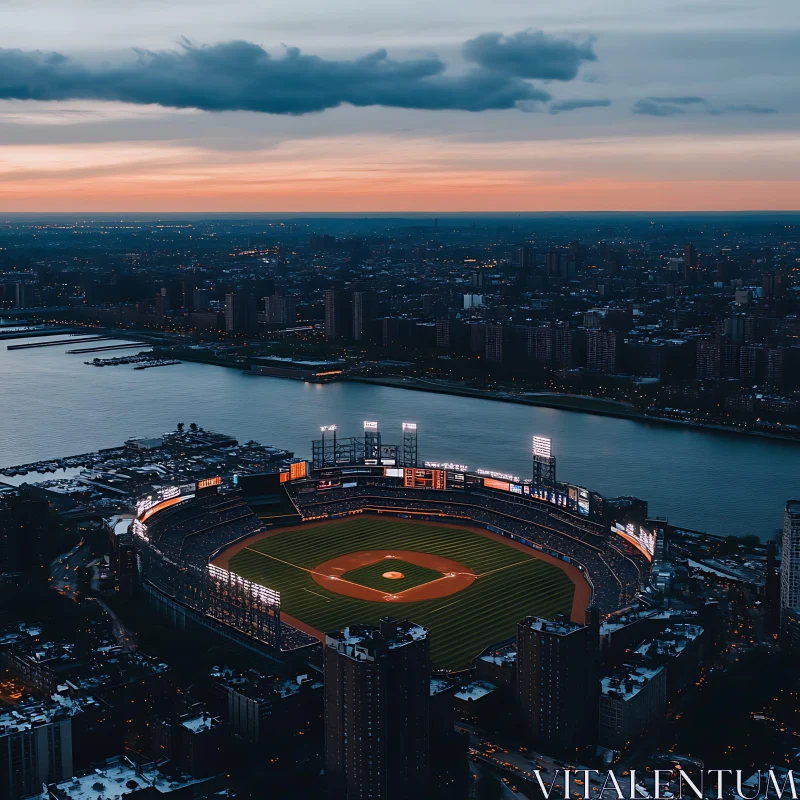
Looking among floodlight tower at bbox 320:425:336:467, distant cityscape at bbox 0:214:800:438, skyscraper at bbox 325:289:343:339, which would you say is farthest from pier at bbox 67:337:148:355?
floodlight tower at bbox 320:425:336:467

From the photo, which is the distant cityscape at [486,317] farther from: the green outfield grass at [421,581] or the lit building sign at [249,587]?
the lit building sign at [249,587]

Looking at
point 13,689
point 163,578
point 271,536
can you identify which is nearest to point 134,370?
point 271,536

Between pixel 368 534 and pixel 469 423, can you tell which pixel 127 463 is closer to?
pixel 368 534

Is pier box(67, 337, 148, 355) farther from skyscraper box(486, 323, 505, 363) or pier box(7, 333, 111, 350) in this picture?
skyscraper box(486, 323, 505, 363)

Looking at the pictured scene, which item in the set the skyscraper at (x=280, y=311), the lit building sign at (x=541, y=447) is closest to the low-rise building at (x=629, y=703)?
the lit building sign at (x=541, y=447)

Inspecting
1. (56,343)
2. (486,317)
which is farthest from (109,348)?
(486,317)
